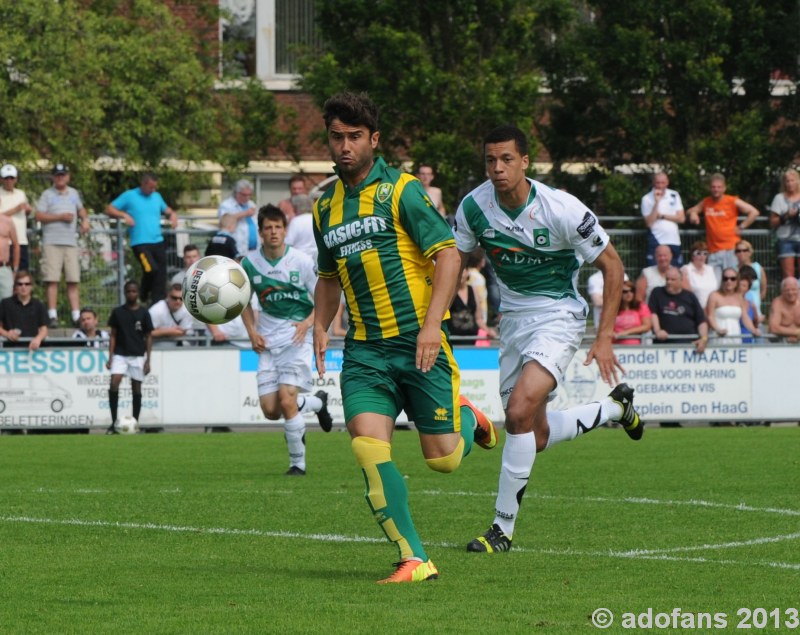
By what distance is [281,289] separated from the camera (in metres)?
13.7

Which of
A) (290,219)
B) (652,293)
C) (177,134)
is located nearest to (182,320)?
(290,219)

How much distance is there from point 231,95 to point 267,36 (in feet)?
8.47

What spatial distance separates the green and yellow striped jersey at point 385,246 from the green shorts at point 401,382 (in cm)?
8

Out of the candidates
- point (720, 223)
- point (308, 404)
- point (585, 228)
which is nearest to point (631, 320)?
point (720, 223)

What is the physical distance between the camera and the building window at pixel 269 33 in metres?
33.7

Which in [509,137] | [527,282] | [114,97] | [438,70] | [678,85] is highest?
[438,70]

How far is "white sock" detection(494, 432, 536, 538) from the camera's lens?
866cm

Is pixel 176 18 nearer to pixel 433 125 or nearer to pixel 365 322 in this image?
pixel 433 125

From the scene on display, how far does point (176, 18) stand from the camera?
29.9 metres

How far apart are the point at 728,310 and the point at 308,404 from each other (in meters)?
8.61

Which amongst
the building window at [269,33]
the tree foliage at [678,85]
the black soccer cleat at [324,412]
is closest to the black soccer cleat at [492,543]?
the black soccer cleat at [324,412]

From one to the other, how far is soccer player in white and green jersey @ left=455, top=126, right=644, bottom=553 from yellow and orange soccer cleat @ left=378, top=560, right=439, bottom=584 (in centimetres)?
114

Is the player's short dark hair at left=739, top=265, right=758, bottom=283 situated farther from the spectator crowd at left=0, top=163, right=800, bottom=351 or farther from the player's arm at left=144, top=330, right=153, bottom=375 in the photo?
the player's arm at left=144, top=330, right=153, bottom=375

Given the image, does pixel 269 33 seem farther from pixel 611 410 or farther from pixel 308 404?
pixel 611 410
